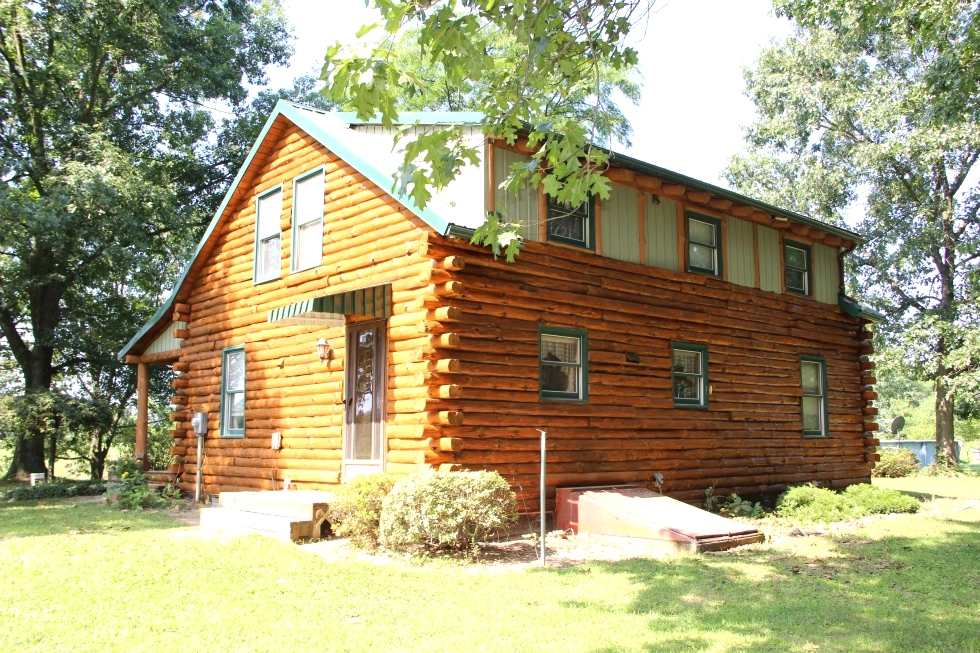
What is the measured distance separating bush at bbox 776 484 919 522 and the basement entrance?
9.43ft

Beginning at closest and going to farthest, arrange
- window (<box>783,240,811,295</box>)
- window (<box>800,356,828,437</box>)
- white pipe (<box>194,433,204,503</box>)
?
white pipe (<box>194,433,204,503</box>) → window (<box>800,356,828,437</box>) → window (<box>783,240,811,295</box>)

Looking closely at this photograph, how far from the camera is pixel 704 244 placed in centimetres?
1415

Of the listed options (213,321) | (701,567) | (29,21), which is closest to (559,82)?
(701,567)

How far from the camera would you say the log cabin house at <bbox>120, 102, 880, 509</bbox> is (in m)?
10.6

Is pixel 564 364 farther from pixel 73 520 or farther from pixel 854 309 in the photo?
pixel 854 309

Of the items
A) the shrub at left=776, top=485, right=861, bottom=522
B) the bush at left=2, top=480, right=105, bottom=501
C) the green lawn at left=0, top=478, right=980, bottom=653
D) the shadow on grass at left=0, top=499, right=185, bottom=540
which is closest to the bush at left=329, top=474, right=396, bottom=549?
the green lawn at left=0, top=478, right=980, bottom=653

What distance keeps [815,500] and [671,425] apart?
2656 mm

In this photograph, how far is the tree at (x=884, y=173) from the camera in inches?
1043

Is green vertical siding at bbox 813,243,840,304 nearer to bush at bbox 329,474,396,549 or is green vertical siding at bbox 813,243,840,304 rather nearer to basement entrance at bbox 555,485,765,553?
basement entrance at bbox 555,485,765,553

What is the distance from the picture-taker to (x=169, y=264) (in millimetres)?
30062

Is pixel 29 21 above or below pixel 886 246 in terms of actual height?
above

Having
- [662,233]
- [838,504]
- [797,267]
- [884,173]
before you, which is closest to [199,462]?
[662,233]

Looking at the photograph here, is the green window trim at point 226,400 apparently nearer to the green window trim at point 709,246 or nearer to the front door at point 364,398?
the front door at point 364,398

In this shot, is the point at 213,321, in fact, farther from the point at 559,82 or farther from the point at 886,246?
the point at 886,246
